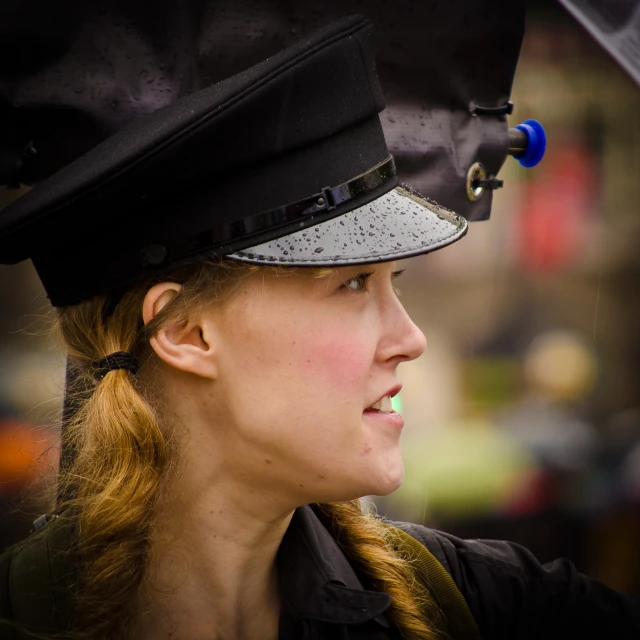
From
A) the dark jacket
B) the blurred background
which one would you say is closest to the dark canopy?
the dark jacket

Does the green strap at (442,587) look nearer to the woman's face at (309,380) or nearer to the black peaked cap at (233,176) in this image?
the woman's face at (309,380)

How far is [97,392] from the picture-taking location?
145 cm

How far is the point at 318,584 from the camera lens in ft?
5.23

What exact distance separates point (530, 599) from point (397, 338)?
0.76 metres

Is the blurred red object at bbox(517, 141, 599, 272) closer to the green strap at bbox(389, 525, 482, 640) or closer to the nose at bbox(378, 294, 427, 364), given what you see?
the green strap at bbox(389, 525, 482, 640)

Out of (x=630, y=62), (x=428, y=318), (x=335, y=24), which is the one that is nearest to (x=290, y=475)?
(x=335, y=24)

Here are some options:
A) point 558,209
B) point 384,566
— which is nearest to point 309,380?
point 384,566

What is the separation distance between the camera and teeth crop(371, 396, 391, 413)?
57.2 inches

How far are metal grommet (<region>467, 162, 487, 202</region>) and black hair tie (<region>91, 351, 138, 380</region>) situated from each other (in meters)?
0.87

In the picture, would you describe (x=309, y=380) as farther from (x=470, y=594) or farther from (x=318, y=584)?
(x=470, y=594)

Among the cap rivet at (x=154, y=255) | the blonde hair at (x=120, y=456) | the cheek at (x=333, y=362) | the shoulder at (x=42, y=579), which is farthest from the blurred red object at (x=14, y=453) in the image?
the cheek at (x=333, y=362)

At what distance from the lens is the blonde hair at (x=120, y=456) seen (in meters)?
1.41

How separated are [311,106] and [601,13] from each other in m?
0.70

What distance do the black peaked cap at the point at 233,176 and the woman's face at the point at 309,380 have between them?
115 mm
